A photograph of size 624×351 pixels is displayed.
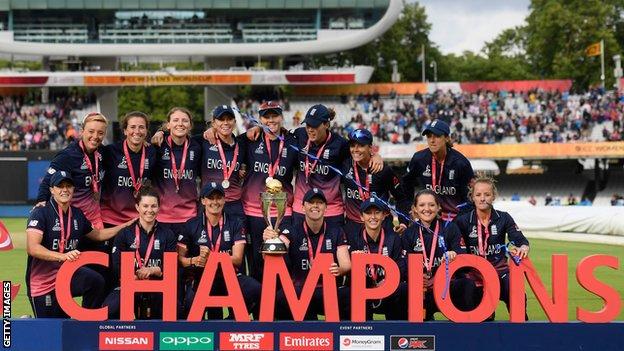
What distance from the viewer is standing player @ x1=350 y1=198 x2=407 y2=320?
907 cm

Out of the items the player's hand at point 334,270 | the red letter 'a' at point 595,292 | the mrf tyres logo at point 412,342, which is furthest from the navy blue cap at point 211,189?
the red letter 'a' at point 595,292

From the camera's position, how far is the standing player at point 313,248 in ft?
29.6

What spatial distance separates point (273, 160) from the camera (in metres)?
9.89

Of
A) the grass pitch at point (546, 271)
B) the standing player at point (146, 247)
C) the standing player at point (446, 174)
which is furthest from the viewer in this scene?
the grass pitch at point (546, 271)

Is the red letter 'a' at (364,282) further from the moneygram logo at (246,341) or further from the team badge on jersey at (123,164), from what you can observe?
the team badge on jersey at (123,164)

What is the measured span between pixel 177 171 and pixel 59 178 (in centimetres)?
132

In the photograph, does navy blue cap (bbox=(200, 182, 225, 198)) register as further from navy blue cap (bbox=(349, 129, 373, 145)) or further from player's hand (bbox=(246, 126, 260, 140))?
navy blue cap (bbox=(349, 129, 373, 145))

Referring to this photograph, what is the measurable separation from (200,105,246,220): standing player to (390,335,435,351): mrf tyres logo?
2.12 metres

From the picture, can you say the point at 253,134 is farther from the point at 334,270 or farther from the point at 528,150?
the point at 528,150

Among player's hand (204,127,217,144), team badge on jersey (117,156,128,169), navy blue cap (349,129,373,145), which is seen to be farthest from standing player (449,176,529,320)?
team badge on jersey (117,156,128,169)

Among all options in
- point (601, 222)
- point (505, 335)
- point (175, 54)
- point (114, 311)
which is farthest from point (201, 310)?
point (175, 54)

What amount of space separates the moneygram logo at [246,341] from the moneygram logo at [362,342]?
2.03 feet

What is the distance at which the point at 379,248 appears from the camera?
9.20m

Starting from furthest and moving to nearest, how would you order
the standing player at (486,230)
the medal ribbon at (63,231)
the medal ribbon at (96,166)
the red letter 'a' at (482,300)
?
the medal ribbon at (96,166), the standing player at (486,230), the medal ribbon at (63,231), the red letter 'a' at (482,300)
